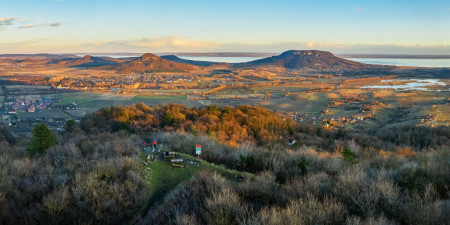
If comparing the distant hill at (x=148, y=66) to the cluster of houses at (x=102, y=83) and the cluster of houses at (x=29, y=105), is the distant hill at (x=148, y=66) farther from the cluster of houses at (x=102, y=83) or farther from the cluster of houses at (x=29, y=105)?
the cluster of houses at (x=29, y=105)

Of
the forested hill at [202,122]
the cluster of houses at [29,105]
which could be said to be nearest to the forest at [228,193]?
the forested hill at [202,122]

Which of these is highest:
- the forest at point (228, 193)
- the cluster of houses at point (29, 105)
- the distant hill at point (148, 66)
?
the distant hill at point (148, 66)

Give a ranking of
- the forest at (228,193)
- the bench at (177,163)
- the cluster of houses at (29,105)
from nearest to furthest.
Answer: the forest at (228,193) → the bench at (177,163) → the cluster of houses at (29,105)

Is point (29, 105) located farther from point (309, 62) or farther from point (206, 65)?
point (309, 62)

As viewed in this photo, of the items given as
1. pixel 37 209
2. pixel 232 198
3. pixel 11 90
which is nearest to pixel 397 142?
pixel 232 198

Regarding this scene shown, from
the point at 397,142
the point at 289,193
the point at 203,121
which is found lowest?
the point at 397,142

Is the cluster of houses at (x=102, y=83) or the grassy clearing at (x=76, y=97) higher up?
the cluster of houses at (x=102, y=83)

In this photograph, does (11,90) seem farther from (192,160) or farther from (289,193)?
(289,193)

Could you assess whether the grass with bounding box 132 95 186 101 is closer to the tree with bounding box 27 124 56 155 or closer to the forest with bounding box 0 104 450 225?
the tree with bounding box 27 124 56 155

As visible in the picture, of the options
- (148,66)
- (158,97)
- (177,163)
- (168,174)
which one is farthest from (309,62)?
(168,174)
